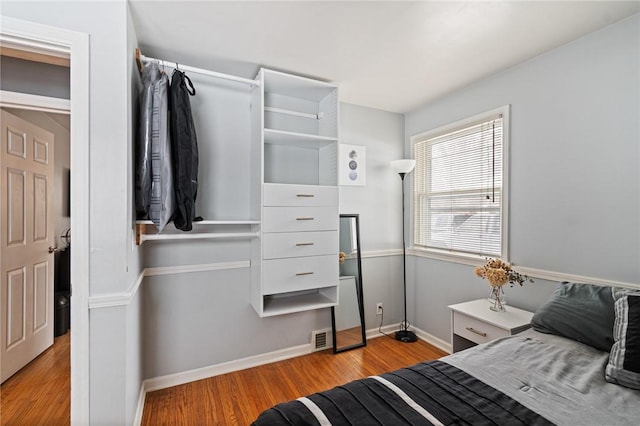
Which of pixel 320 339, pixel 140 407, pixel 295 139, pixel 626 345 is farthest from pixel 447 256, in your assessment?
pixel 140 407

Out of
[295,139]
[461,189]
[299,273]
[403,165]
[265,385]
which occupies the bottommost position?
[265,385]

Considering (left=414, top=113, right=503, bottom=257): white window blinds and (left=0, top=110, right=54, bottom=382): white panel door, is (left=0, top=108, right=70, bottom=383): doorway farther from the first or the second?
(left=414, top=113, right=503, bottom=257): white window blinds

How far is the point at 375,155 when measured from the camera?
3.16m

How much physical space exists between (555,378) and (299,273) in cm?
159

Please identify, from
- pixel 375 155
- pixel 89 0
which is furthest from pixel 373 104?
pixel 89 0

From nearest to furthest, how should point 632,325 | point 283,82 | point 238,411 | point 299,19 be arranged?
1. point 632,325
2. point 299,19
3. point 238,411
4. point 283,82

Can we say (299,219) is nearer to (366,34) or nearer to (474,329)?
(366,34)

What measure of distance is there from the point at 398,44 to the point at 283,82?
934mm

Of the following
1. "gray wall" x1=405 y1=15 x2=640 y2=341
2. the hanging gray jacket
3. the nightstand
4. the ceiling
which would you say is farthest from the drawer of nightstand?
the hanging gray jacket

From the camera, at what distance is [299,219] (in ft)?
7.53

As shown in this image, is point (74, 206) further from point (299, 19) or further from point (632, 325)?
point (632, 325)

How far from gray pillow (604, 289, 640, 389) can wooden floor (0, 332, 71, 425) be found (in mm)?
3014

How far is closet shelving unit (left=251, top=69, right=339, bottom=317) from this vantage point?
7.24 feet

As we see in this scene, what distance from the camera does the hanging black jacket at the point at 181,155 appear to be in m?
1.77
